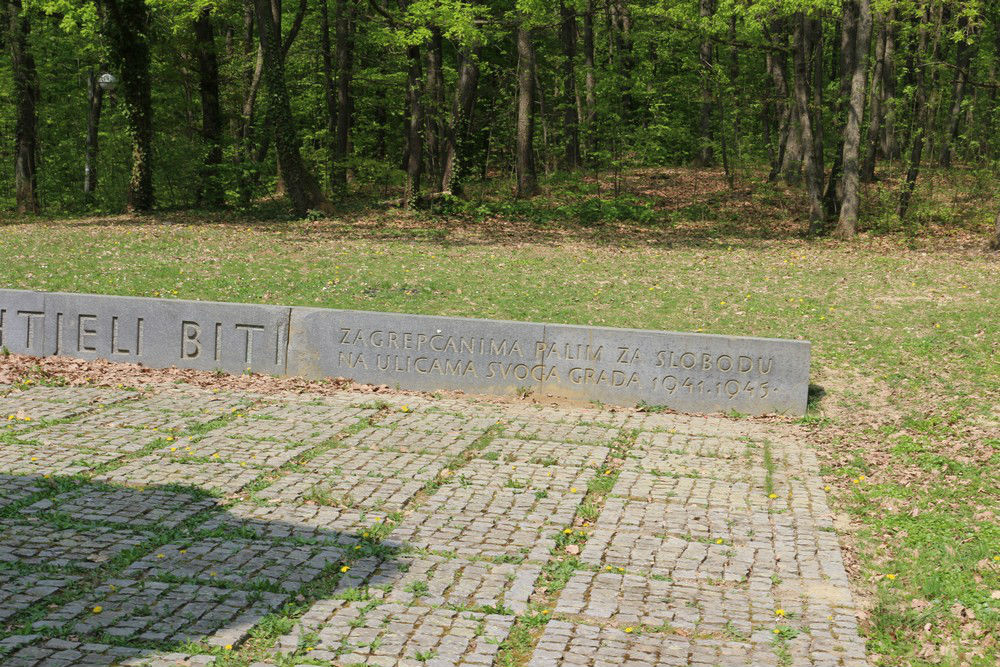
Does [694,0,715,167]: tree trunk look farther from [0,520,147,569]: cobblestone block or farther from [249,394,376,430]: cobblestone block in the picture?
[0,520,147,569]: cobblestone block

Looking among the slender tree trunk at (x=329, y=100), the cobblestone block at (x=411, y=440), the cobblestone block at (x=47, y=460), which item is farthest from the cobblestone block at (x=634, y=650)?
the slender tree trunk at (x=329, y=100)

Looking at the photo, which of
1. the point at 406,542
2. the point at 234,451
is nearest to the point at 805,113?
the point at 234,451

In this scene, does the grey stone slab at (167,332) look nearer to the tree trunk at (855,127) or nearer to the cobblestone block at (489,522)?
the cobblestone block at (489,522)

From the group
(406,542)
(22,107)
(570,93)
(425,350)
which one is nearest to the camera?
(406,542)

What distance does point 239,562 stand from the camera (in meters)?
6.14

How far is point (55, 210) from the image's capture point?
88.0 ft

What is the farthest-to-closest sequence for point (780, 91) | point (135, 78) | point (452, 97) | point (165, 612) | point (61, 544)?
1. point (452, 97)
2. point (780, 91)
3. point (135, 78)
4. point (61, 544)
5. point (165, 612)

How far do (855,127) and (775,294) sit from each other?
7.23 m

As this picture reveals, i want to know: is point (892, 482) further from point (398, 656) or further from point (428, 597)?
point (398, 656)

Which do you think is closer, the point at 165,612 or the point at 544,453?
the point at 165,612

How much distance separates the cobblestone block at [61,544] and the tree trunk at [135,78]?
773 inches

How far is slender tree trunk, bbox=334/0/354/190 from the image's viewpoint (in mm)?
Result: 27031

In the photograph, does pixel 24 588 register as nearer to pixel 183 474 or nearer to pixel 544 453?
pixel 183 474

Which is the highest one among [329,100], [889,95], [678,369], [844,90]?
[889,95]
